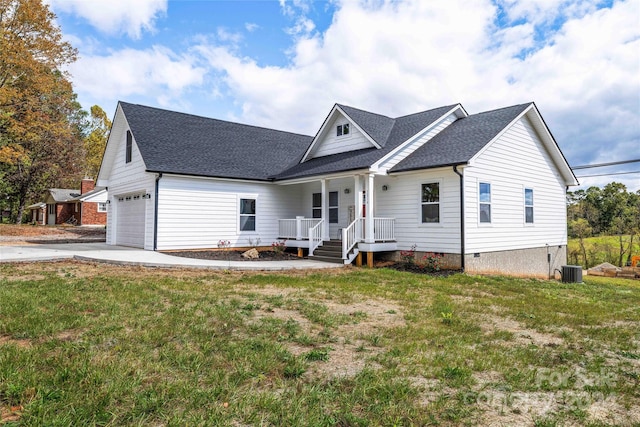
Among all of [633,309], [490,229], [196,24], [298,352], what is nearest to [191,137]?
[196,24]

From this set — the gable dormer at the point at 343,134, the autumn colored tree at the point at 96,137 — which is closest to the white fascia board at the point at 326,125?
the gable dormer at the point at 343,134

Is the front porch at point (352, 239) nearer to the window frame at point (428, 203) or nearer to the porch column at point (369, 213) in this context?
the porch column at point (369, 213)

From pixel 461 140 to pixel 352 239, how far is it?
5067 mm

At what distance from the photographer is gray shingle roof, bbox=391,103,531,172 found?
40.4ft

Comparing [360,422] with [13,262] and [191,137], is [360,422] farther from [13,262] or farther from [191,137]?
[191,137]

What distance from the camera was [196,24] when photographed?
1276 centimetres

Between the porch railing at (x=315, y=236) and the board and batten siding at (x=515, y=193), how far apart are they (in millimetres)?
5225

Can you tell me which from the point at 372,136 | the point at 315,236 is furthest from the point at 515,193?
the point at 315,236

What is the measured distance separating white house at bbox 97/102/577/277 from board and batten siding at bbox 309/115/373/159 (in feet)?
0.17

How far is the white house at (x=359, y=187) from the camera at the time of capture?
42.1ft

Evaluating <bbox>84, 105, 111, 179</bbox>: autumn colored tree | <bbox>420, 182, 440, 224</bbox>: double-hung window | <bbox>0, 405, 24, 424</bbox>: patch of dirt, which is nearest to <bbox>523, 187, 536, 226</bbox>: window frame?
<bbox>420, 182, 440, 224</bbox>: double-hung window

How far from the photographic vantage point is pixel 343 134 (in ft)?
53.3

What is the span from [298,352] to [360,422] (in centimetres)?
150

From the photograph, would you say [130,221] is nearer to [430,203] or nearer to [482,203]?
[430,203]
